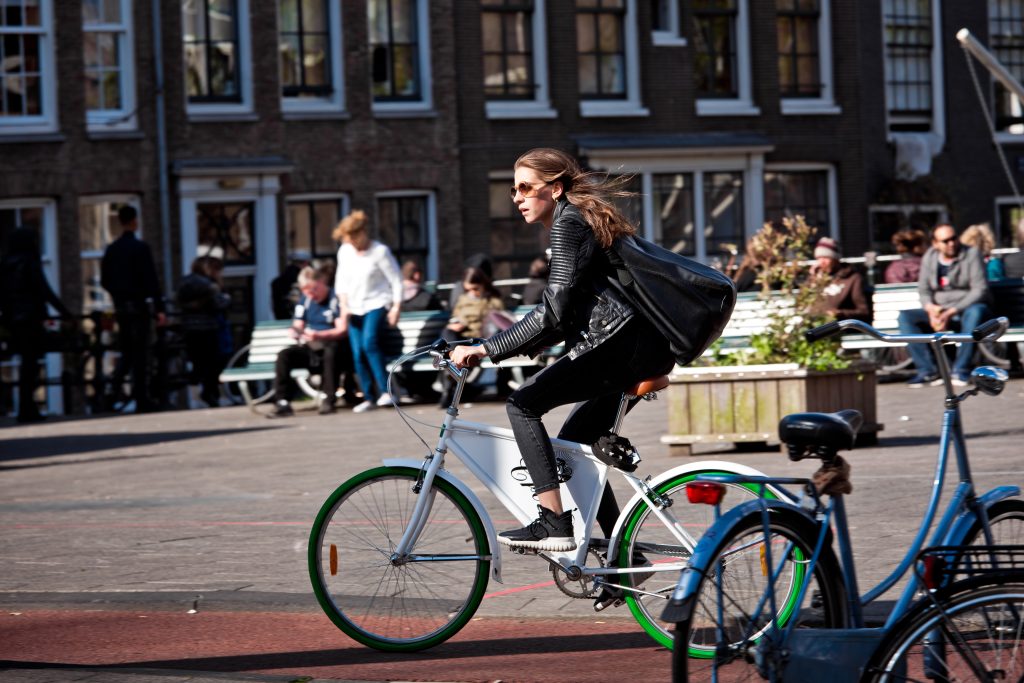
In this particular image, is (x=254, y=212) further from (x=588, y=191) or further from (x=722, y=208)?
(x=588, y=191)

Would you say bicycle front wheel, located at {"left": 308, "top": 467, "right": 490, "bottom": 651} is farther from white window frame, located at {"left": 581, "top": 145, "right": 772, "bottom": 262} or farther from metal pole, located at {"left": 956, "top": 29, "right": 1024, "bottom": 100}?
white window frame, located at {"left": 581, "top": 145, "right": 772, "bottom": 262}

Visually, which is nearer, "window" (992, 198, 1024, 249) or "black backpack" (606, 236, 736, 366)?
"black backpack" (606, 236, 736, 366)

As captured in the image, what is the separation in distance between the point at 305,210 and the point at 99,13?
4132 millimetres

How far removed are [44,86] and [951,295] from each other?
13.3 metres

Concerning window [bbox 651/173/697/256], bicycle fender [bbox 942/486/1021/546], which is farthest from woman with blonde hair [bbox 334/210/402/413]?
bicycle fender [bbox 942/486/1021/546]

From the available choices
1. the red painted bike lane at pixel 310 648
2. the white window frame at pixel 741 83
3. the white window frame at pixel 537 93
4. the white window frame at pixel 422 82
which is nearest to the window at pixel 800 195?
the white window frame at pixel 741 83

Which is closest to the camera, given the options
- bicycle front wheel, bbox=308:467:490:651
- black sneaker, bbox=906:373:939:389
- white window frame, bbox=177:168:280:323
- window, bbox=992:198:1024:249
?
bicycle front wheel, bbox=308:467:490:651

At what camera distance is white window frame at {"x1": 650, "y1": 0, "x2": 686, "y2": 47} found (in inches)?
1140

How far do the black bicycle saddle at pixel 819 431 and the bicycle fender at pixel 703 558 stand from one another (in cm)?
18

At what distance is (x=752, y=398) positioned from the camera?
1170cm

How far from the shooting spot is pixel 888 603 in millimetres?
5973

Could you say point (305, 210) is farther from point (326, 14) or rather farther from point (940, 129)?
point (940, 129)

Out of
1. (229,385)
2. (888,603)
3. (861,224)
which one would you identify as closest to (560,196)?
(888,603)

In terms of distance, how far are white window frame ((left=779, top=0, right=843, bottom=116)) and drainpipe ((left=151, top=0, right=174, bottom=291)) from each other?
10798 mm
